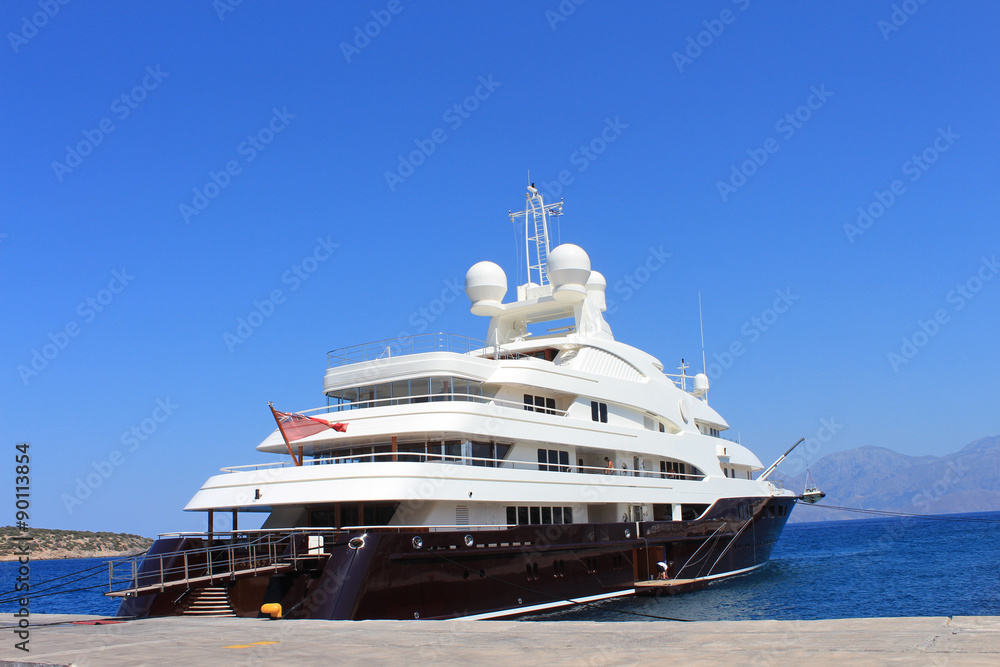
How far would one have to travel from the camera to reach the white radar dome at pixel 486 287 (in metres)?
31.2

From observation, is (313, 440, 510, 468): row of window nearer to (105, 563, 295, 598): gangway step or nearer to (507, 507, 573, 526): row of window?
(507, 507, 573, 526): row of window

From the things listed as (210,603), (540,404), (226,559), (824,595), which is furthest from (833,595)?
(210,603)

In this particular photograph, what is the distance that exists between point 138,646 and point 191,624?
3.45m

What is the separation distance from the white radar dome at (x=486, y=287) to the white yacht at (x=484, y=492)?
0.20 ft

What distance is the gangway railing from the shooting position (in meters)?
18.0

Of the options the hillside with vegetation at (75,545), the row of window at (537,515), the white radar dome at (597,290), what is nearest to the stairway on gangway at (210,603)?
the row of window at (537,515)

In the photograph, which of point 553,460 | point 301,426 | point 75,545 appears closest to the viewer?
point 301,426

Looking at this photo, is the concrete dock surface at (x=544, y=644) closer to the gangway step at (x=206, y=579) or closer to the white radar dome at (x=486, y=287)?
the gangway step at (x=206, y=579)

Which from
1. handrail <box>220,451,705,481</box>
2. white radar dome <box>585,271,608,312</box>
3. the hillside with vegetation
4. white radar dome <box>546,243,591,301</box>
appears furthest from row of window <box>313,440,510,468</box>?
the hillside with vegetation

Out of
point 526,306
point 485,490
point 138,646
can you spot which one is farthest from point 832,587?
point 138,646

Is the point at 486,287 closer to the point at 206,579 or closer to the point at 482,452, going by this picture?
the point at 482,452

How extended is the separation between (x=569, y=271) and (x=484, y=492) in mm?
11094

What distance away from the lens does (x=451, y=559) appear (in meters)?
20.2

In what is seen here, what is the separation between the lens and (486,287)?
31141mm
